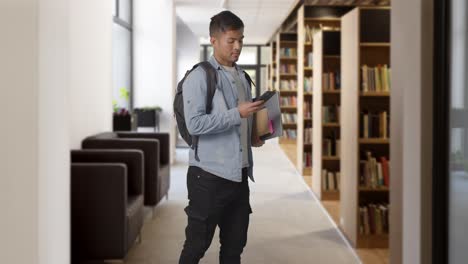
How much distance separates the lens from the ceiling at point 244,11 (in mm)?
10322

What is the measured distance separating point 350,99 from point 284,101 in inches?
381

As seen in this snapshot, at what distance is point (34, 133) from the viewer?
8.94 feet

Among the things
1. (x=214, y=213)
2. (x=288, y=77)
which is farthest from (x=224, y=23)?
(x=288, y=77)

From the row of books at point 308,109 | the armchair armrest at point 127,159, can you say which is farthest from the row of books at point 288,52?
the armchair armrest at point 127,159

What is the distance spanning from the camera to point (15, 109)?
2.64m

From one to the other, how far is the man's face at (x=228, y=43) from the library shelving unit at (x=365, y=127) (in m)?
2.40

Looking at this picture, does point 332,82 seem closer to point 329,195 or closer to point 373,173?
point 329,195

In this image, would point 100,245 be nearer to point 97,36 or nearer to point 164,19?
point 97,36

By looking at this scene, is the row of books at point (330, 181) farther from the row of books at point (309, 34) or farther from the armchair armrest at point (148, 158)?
the row of books at point (309, 34)

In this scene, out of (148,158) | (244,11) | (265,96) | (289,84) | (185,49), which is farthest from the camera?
(185,49)

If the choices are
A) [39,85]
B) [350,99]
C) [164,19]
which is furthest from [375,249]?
[164,19]

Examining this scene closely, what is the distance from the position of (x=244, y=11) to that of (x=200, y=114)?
9.24 m

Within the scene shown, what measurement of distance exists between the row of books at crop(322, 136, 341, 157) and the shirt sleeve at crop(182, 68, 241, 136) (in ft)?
15.5

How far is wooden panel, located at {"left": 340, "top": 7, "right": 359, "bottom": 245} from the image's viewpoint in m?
4.78
